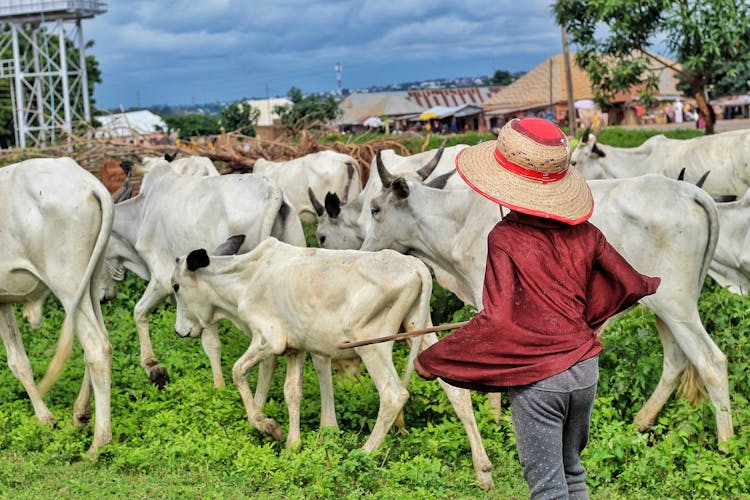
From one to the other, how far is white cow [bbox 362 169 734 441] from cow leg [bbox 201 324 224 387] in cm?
174

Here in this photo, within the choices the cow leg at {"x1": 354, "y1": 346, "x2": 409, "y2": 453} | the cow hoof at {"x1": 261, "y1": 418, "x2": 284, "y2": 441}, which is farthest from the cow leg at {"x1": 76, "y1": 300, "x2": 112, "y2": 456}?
the cow leg at {"x1": 354, "y1": 346, "x2": 409, "y2": 453}

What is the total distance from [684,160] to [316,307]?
267 inches

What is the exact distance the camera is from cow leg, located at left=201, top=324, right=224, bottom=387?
783cm

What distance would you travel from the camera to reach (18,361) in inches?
298

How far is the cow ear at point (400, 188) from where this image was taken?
743 centimetres

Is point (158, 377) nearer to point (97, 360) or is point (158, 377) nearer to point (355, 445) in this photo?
point (97, 360)

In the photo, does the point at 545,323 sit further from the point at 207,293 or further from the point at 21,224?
the point at 21,224

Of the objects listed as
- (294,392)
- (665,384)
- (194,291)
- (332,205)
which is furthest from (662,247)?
(332,205)

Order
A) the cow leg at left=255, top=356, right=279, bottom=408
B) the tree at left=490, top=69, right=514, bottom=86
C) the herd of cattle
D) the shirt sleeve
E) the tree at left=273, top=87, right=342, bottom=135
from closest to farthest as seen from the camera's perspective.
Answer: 1. the shirt sleeve
2. the herd of cattle
3. the cow leg at left=255, top=356, right=279, bottom=408
4. the tree at left=273, top=87, right=342, bottom=135
5. the tree at left=490, top=69, right=514, bottom=86

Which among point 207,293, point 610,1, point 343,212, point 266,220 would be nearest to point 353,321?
point 207,293

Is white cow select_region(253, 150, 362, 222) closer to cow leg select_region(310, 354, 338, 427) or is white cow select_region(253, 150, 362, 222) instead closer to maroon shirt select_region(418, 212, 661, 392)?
cow leg select_region(310, 354, 338, 427)

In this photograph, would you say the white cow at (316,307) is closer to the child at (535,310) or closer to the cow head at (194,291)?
the cow head at (194,291)

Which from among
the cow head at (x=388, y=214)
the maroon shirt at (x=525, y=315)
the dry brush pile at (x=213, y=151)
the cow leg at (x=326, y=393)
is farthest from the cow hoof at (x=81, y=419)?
the dry brush pile at (x=213, y=151)

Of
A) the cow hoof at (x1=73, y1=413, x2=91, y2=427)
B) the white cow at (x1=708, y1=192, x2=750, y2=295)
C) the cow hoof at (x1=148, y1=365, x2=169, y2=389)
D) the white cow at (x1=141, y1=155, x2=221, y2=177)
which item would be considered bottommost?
the cow hoof at (x1=73, y1=413, x2=91, y2=427)
